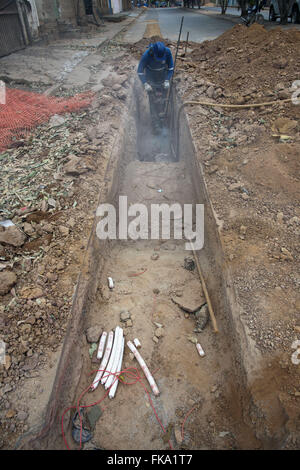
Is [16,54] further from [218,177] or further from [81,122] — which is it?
[218,177]

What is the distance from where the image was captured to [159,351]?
3.15 metres

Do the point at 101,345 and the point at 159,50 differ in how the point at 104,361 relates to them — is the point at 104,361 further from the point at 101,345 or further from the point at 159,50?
the point at 159,50

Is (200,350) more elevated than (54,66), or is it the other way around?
(54,66)

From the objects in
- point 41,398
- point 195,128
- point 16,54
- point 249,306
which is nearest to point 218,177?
point 195,128

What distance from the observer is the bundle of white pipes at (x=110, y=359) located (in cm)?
280

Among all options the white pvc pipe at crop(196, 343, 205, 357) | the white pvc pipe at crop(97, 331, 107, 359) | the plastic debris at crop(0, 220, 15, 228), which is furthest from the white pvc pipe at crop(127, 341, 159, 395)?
the plastic debris at crop(0, 220, 15, 228)

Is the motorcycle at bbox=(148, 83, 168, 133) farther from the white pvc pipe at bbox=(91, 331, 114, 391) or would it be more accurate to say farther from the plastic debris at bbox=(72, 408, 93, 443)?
the plastic debris at bbox=(72, 408, 93, 443)

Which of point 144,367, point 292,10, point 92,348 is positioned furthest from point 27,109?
point 292,10

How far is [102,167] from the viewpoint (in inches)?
189

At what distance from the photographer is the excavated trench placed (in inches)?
99.7

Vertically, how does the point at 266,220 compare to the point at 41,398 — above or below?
above

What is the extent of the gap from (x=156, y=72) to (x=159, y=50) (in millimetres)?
618

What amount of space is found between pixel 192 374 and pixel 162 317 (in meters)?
0.77
